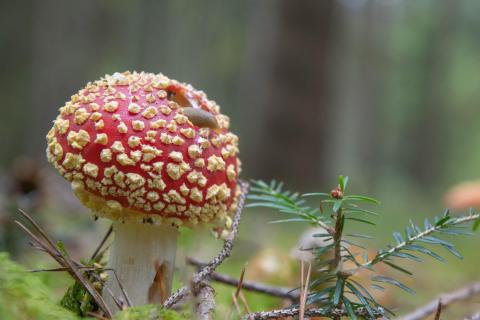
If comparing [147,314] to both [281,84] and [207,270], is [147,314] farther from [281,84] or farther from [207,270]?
[281,84]

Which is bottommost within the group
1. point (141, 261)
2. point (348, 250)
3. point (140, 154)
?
point (141, 261)

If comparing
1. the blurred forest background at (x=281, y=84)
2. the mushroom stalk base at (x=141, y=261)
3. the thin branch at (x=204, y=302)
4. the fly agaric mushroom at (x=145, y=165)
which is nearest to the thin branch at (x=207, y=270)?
the thin branch at (x=204, y=302)

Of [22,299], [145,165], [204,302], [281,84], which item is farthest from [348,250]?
[281,84]

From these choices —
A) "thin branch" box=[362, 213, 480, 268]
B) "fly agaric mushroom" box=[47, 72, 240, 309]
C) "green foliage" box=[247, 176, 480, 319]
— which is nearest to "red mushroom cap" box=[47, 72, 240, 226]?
"fly agaric mushroom" box=[47, 72, 240, 309]

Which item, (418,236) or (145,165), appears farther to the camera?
(145,165)

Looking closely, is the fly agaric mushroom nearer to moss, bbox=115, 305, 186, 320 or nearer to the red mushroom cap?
the red mushroom cap
